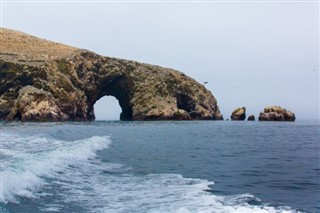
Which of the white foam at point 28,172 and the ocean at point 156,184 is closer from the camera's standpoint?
the ocean at point 156,184

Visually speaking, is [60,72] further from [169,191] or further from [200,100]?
[169,191]

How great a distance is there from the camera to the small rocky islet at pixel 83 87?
101713 millimetres

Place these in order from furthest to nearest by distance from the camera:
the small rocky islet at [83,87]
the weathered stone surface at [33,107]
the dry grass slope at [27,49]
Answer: the dry grass slope at [27,49], the small rocky islet at [83,87], the weathered stone surface at [33,107]

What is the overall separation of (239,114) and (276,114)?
50.3 ft

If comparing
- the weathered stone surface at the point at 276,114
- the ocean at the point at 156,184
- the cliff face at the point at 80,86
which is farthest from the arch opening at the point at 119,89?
the ocean at the point at 156,184

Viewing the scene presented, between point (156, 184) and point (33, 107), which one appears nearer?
point (156, 184)

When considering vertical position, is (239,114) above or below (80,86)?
below

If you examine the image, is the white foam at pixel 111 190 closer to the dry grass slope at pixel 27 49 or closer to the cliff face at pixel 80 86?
the cliff face at pixel 80 86

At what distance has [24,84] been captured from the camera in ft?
350

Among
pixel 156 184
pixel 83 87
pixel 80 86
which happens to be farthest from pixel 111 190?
pixel 83 87

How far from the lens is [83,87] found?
11831 cm

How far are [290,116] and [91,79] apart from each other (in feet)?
213

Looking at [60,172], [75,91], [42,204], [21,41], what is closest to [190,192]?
[42,204]

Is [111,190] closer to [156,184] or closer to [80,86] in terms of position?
[156,184]
